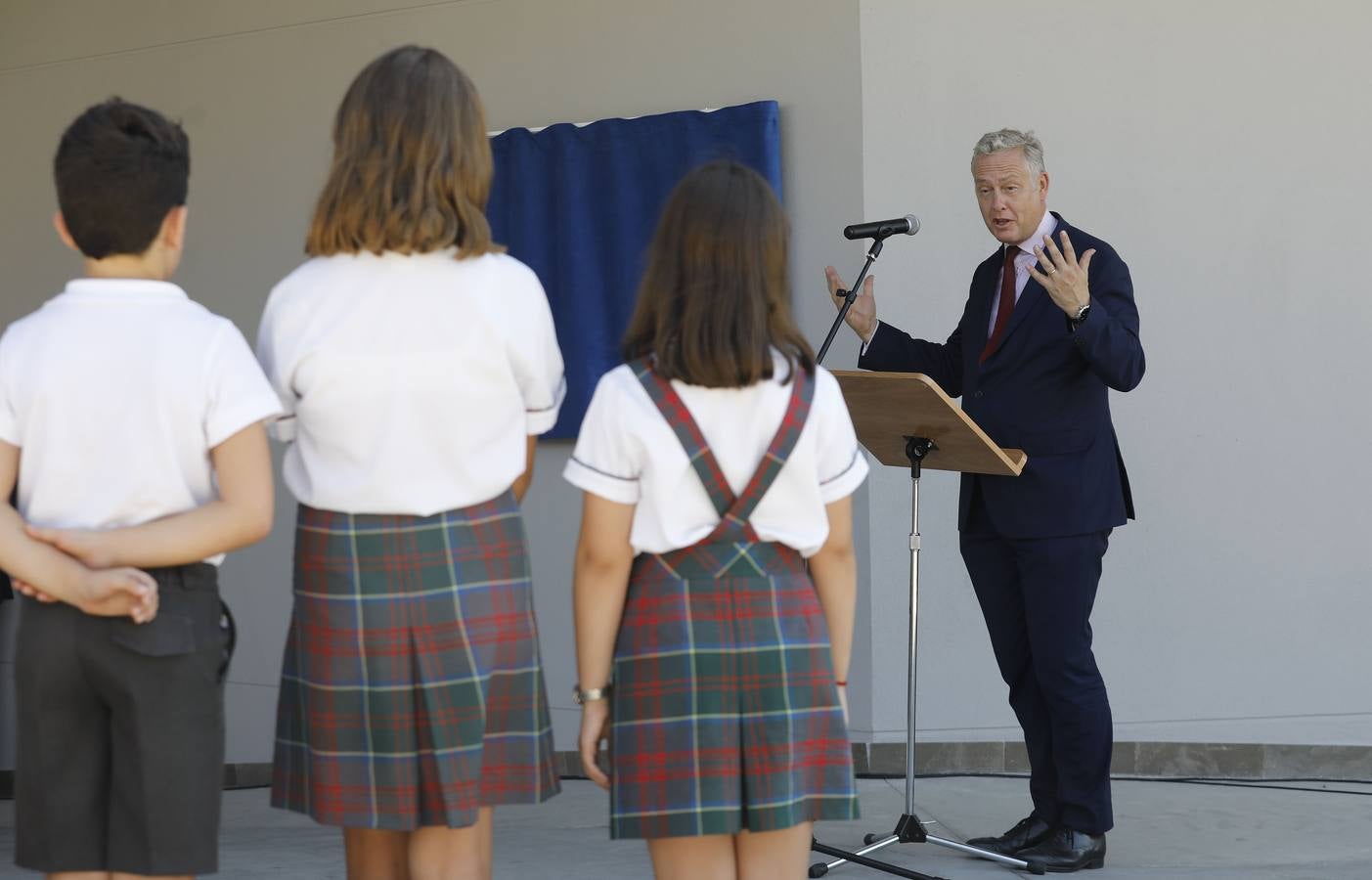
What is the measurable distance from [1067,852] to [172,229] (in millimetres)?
2368

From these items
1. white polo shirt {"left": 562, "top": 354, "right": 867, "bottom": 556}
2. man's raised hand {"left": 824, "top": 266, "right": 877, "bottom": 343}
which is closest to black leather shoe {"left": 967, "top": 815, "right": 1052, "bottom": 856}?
man's raised hand {"left": 824, "top": 266, "right": 877, "bottom": 343}

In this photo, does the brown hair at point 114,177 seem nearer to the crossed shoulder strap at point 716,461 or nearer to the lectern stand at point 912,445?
the crossed shoulder strap at point 716,461

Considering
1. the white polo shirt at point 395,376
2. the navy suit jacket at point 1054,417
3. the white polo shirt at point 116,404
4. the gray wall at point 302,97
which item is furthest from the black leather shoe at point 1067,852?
the white polo shirt at point 116,404

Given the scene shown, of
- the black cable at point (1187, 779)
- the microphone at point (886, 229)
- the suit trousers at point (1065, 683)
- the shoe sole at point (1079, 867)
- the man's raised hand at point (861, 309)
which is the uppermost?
the microphone at point (886, 229)

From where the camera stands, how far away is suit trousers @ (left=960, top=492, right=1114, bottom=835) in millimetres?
3273

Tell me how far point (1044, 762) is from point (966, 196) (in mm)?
1827

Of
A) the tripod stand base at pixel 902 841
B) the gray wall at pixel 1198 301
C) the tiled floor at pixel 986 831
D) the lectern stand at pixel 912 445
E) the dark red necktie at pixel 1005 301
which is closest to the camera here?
the lectern stand at pixel 912 445

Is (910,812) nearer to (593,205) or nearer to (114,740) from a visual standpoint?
(114,740)

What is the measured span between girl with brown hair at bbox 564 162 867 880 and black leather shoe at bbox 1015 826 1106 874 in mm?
1455

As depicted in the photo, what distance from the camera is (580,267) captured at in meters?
4.69

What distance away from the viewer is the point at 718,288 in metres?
1.95

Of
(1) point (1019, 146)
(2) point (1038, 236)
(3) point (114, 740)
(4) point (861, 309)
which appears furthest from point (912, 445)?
(3) point (114, 740)

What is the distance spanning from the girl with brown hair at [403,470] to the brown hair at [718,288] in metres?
0.22

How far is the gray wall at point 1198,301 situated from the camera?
4.30 meters
